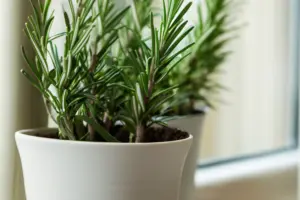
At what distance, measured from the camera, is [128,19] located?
67 centimetres

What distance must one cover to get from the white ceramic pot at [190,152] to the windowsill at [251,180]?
0.15 meters

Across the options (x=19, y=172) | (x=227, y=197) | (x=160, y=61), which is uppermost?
(x=160, y=61)

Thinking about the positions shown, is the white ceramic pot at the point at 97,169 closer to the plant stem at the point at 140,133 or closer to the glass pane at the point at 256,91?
the plant stem at the point at 140,133

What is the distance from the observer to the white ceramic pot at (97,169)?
0.43 m

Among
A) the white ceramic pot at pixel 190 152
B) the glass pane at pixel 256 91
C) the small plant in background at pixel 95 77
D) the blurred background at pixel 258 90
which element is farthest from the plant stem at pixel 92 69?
the glass pane at pixel 256 91

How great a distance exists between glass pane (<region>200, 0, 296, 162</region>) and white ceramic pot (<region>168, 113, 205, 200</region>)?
334 millimetres

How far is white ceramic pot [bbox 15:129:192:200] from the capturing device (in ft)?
1.42

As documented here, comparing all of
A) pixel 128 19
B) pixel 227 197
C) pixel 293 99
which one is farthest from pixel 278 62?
pixel 128 19

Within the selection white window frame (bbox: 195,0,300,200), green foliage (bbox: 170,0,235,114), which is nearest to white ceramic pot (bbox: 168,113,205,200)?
green foliage (bbox: 170,0,235,114)

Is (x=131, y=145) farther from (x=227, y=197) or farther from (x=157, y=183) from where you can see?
(x=227, y=197)

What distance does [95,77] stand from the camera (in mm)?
496

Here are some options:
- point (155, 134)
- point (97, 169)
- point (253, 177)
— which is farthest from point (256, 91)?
point (97, 169)

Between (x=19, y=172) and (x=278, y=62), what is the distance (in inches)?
31.0

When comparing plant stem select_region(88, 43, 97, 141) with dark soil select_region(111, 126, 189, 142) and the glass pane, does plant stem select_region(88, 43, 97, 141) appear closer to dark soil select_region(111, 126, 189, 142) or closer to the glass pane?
dark soil select_region(111, 126, 189, 142)
